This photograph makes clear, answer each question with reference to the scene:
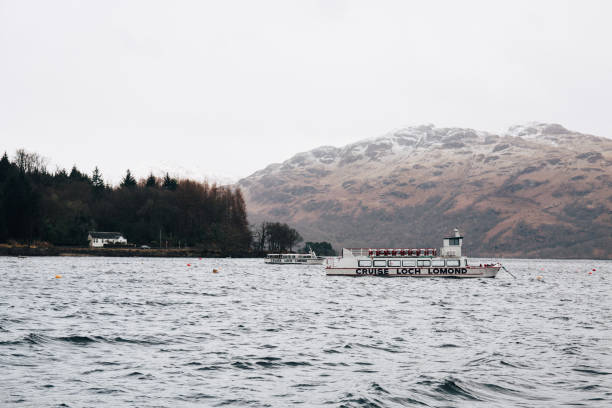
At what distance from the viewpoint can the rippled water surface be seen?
22.7 m

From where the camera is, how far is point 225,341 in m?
35.4

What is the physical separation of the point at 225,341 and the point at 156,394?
13021 millimetres

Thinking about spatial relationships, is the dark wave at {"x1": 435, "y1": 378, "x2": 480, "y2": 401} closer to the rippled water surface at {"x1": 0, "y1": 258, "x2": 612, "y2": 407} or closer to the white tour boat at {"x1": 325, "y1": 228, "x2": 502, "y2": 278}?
the rippled water surface at {"x1": 0, "y1": 258, "x2": 612, "y2": 407}

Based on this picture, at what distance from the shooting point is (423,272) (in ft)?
409

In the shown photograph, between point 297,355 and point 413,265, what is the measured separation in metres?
98.3

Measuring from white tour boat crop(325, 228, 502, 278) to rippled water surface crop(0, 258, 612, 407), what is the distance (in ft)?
215

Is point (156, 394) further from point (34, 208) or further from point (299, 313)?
point (34, 208)

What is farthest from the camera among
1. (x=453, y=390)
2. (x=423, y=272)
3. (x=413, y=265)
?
(x=413, y=265)

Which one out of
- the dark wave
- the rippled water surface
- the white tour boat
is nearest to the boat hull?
the white tour boat

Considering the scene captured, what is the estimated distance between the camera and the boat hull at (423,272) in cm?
12406

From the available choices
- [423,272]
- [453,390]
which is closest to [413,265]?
[423,272]

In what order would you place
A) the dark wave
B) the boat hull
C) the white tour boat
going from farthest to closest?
the white tour boat, the boat hull, the dark wave

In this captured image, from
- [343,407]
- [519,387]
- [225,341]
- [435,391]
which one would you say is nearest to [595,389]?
[519,387]

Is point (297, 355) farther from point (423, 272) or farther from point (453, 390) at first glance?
point (423, 272)
